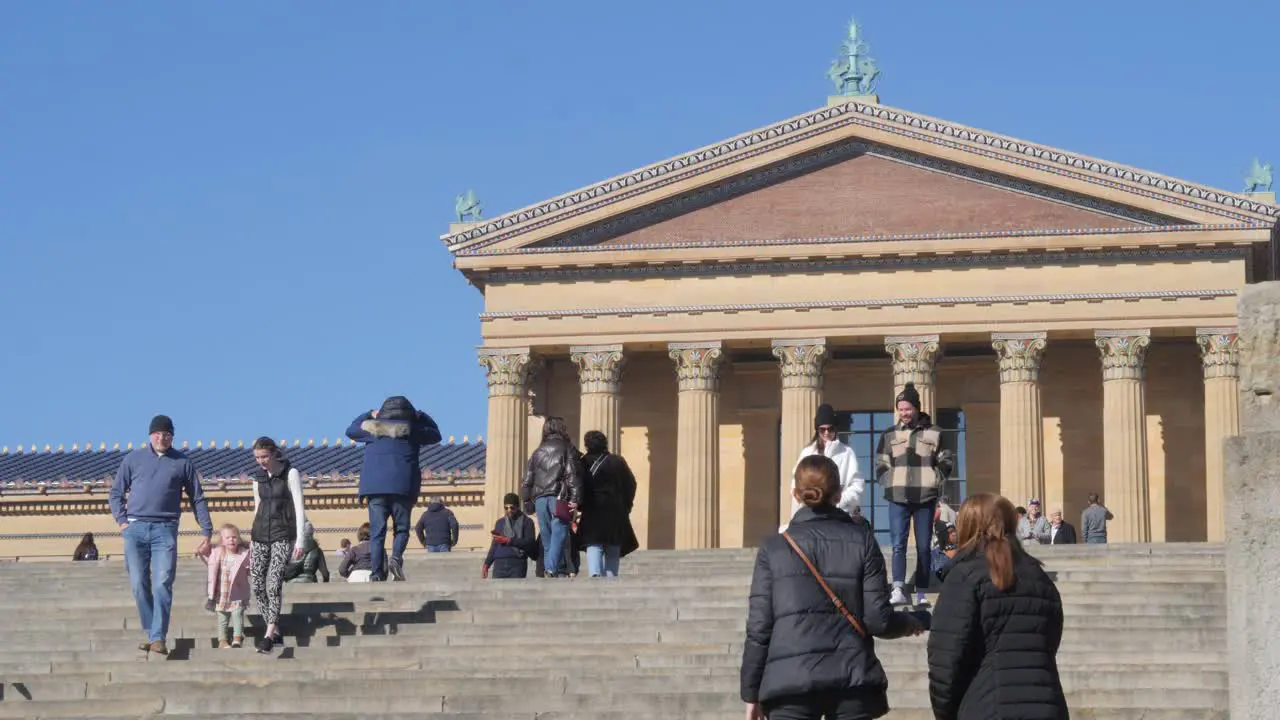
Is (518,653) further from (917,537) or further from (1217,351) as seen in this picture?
(1217,351)

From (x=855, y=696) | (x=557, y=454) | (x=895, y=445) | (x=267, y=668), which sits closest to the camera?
(x=855, y=696)

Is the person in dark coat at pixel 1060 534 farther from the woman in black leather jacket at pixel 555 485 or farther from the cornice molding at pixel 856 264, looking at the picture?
the woman in black leather jacket at pixel 555 485

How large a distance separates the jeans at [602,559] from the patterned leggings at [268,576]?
5072mm

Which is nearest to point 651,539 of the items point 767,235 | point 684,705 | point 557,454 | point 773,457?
point 773,457

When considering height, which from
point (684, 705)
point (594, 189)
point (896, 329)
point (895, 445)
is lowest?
point (684, 705)

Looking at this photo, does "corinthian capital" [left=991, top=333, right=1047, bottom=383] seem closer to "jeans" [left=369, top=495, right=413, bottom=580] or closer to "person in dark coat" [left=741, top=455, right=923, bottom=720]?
"jeans" [left=369, top=495, right=413, bottom=580]

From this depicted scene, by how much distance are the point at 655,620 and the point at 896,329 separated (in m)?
26.4

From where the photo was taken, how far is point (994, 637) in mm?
10430

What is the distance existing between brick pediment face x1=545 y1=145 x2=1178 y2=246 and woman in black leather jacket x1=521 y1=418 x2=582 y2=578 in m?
22.8

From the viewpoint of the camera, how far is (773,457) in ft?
162

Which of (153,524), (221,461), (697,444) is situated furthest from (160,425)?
(221,461)

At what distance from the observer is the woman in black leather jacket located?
24.2 metres

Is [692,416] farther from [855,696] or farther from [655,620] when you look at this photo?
[855,696]

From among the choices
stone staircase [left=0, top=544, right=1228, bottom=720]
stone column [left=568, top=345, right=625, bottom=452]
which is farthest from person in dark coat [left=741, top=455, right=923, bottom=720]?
stone column [left=568, top=345, right=625, bottom=452]
